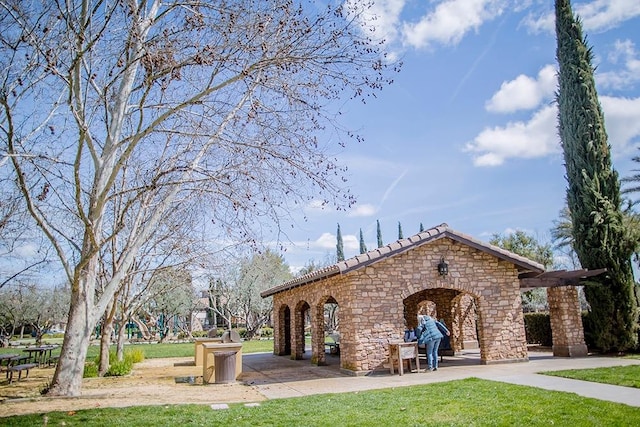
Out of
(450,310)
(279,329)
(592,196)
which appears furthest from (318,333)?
(592,196)

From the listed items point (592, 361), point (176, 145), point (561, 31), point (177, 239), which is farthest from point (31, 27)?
point (561, 31)

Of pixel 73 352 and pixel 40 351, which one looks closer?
pixel 73 352

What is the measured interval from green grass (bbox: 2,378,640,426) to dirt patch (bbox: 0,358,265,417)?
2.73ft

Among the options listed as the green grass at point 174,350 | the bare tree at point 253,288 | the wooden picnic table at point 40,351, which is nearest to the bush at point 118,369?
the wooden picnic table at point 40,351

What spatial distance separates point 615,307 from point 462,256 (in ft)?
18.7

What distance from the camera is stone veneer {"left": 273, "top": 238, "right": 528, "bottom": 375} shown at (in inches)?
449

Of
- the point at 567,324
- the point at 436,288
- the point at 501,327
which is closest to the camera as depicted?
the point at 501,327

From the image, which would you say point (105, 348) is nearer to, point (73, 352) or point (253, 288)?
point (73, 352)

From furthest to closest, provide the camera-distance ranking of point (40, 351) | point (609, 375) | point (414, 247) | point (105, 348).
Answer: point (40, 351)
point (105, 348)
point (414, 247)
point (609, 375)

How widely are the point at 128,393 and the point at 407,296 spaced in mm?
6960

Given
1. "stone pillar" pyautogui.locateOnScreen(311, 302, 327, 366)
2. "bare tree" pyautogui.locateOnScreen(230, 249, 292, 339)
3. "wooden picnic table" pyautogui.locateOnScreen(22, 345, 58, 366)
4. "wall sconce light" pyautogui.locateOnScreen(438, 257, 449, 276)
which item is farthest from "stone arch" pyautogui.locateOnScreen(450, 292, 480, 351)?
"bare tree" pyautogui.locateOnScreen(230, 249, 292, 339)

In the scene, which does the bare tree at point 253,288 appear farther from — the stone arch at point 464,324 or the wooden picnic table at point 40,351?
the stone arch at point 464,324

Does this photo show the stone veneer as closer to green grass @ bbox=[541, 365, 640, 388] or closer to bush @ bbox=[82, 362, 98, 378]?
green grass @ bbox=[541, 365, 640, 388]

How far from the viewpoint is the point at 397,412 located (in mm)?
6844
